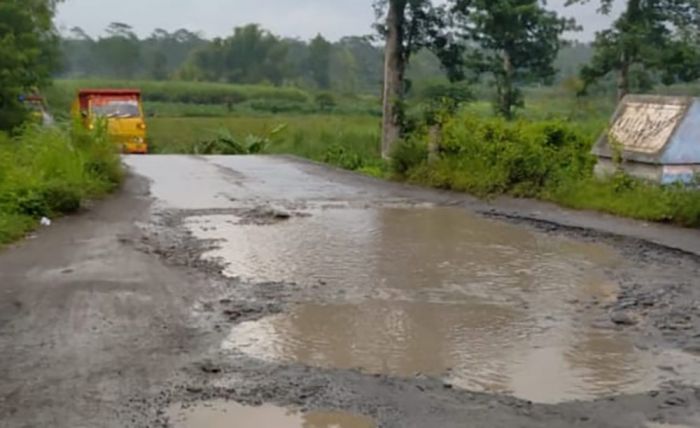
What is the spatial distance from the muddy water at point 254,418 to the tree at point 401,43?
1783cm

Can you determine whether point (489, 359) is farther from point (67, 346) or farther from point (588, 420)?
point (67, 346)

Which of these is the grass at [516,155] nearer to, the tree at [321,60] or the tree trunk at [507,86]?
the tree trunk at [507,86]

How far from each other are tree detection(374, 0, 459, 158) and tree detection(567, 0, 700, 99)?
12.9 ft

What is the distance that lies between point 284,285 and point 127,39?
75.3 metres

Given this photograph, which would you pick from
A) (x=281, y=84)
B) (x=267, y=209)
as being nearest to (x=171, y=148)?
(x=267, y=209)

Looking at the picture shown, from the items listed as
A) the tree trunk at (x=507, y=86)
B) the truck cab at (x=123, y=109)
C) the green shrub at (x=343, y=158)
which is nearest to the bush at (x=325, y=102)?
the truck cab at (x=123, y=109)

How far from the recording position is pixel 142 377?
5.32 metres

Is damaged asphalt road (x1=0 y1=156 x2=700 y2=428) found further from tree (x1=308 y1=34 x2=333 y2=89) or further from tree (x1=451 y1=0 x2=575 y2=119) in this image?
tree (x1=308 y1=34 x2=333 y2=89)

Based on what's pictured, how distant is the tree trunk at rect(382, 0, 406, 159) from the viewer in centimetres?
2255

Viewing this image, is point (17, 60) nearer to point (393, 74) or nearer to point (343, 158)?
point (343, 158)

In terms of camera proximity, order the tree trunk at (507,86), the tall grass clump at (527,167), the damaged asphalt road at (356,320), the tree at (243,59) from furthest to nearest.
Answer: the tree at (243,59) < the tree trunk at (507,86) < the tall grass clump at (527,167) < the damaged asphalt road at (356,320)

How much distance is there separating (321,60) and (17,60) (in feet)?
193

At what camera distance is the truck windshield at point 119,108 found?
90.3 feet

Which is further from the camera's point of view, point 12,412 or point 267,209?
point 267,209
